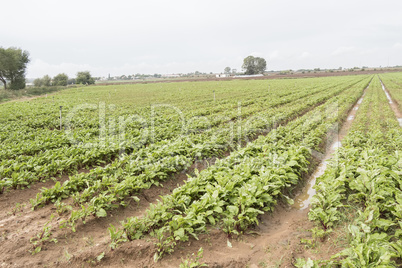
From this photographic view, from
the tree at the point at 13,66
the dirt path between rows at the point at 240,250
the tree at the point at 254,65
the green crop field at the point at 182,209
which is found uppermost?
the tree at the point at 254,65

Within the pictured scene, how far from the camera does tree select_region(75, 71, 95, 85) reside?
257 feet

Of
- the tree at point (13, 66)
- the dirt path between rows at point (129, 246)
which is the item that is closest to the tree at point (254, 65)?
the tree at point (13, 66)

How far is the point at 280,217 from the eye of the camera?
15.6 ft

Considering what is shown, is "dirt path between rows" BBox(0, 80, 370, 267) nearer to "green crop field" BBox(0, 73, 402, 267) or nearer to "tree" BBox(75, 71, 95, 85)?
"green crop field" BBox(0, 73, 402, 267)

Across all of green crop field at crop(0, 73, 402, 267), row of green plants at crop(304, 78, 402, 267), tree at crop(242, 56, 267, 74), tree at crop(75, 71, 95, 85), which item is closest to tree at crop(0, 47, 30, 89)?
tree at crop(75, 71, 95, 85)

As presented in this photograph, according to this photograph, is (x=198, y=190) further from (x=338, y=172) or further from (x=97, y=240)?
(x=338, y=172)

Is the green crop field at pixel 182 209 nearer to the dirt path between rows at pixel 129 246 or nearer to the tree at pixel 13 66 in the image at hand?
the dirt path between rows at pixel 129 246

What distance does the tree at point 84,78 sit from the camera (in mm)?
78312

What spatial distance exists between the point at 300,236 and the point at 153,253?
7.78 feet

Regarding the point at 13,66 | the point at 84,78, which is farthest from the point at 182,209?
the point at 84,78

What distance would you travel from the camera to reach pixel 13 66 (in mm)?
45188

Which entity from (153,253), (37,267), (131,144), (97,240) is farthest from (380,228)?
(131,144)

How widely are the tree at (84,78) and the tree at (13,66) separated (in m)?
28.1

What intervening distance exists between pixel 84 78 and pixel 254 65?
242 ft
